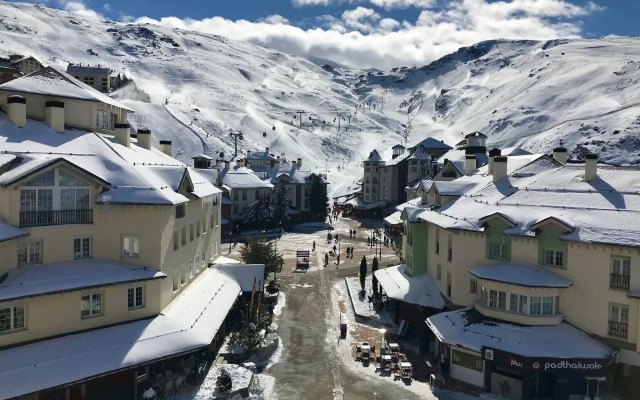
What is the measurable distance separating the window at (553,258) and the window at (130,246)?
23.8 metres

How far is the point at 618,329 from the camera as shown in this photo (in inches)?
1128

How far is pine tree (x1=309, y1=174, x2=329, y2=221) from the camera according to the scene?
104125mm

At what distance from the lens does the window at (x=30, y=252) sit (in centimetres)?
2548

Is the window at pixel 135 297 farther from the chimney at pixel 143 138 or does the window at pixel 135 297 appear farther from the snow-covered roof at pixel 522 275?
the snow-covered roof at pixel 522 275

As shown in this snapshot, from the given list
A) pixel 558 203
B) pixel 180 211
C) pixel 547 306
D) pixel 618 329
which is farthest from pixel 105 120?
pixel 618 329

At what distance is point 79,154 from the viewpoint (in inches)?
1156

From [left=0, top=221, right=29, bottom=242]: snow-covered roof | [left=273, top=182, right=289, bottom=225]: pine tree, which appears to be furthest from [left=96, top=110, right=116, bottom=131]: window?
[left=273, top=182, right=289, bottom=225]: pine tree

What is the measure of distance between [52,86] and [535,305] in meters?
32.5

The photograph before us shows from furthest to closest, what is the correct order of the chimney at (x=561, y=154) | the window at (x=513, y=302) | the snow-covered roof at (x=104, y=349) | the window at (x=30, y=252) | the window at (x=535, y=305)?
the chimney at (x=561, y=154) < the window at (x=513, y=302) < the window at (x=535, y=305) < the window at (x=30, y=252) < the snow-covered roof at (x=104, y=349)

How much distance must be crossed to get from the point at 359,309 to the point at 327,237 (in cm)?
4186

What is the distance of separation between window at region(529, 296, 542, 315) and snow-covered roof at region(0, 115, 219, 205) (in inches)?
839

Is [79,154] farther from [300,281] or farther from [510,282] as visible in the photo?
[300,281]

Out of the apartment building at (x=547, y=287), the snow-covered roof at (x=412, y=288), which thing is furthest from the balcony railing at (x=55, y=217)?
the snow-covered roof at (x=412, y=288)

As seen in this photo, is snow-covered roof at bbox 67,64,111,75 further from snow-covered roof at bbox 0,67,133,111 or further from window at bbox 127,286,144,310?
window at bbox 127,286,144,310
